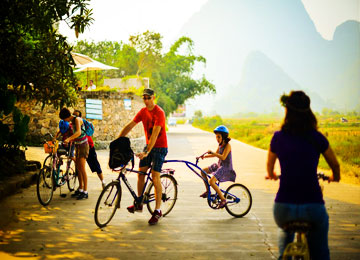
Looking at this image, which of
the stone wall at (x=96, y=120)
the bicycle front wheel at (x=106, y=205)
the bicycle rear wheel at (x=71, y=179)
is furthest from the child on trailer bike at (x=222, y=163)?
the stone wall at (x=96, y=120)

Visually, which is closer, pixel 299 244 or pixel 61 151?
pixel 299 244

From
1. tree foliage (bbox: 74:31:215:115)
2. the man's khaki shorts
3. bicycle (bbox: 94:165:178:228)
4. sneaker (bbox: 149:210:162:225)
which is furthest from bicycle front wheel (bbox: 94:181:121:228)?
tree foliage (bbox: 74:31:215:115)

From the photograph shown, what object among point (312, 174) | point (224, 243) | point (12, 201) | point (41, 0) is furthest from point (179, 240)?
point (41, 0)

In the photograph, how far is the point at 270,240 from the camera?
542 centimetres

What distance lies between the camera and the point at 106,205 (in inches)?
236

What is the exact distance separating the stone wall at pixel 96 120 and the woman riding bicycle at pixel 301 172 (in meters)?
15.8

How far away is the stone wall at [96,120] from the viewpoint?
1789cm

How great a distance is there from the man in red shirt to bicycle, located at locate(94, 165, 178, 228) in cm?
14

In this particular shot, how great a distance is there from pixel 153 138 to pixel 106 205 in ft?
4.05

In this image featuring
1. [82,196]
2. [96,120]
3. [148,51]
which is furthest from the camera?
[148,51]

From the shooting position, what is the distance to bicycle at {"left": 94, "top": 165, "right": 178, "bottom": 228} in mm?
5870

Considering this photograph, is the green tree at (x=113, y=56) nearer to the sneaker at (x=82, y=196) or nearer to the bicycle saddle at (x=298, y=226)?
the sneaker at (x=82, y=196)

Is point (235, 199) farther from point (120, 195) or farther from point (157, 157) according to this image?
point (120, 195)

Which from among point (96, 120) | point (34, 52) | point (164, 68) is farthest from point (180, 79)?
point (34, 52)
